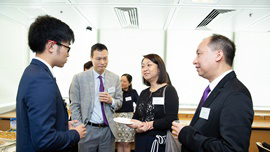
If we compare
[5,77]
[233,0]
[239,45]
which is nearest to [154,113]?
[233,0]

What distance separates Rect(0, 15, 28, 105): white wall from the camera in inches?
138

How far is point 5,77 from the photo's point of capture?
11.9 feet

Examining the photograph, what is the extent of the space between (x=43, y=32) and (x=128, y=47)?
147 inches

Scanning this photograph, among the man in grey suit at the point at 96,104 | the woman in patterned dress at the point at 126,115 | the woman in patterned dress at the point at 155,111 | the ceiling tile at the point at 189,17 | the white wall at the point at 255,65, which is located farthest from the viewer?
the white wall at the point at 255,65

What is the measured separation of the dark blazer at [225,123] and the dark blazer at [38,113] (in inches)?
29.2

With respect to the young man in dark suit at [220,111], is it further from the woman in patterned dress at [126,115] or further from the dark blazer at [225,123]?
the woman in patterned dress at [126,115]

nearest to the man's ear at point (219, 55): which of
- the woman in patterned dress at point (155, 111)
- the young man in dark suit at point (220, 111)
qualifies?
the young man in dark suit at point (220, 111)

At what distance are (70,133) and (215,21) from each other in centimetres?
350

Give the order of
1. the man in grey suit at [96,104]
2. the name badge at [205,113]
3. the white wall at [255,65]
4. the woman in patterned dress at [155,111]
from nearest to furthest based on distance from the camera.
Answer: the name badge at [205,113] → the woman in patterned dress at [155,111] → the man in grey suit at [96,104] → the white wall at [255,65]

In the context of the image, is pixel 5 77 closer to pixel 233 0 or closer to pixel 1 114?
pixel 1 114

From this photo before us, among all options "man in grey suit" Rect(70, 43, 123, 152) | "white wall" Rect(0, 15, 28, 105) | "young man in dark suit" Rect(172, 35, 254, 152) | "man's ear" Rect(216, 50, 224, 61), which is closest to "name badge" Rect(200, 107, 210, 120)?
"young man in dark suit" Rect(172, 35, 254, 152)

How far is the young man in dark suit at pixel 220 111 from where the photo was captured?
83 centimetres

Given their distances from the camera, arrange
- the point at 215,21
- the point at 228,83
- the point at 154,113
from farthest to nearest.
A: the point at 215,21, the point at 154,113, the point at 228,83

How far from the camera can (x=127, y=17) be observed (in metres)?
3.42
